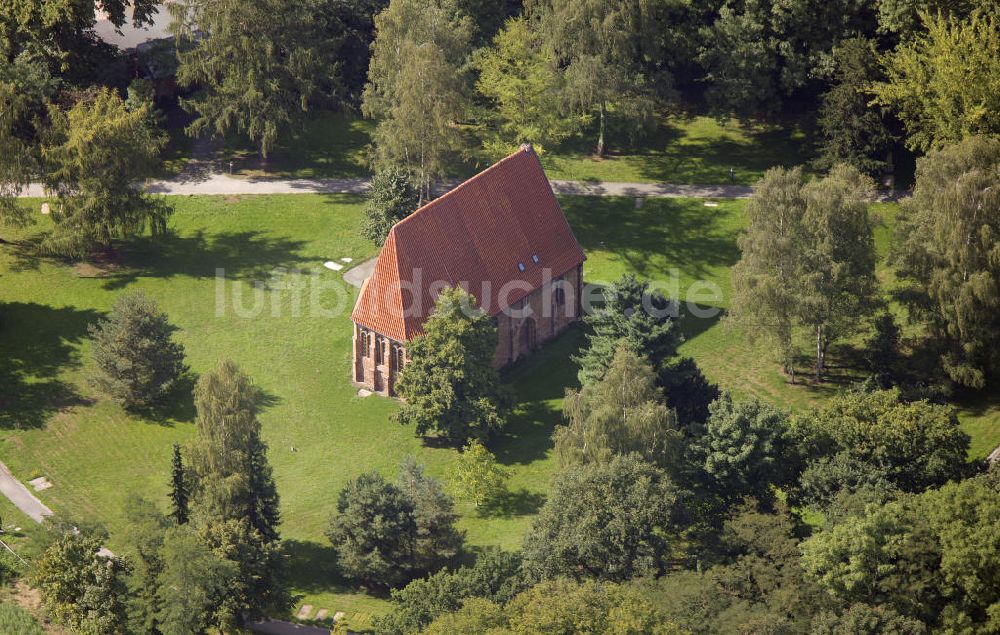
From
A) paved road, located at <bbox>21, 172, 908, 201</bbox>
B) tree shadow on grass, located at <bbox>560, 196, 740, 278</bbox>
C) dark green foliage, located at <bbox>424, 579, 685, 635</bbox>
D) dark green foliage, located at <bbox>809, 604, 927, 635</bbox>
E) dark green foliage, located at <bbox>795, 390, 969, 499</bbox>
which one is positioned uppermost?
paved road, located at <bbox>21, 172, 908, 201</bbox>

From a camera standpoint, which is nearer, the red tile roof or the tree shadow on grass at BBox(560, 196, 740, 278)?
the red tile roof

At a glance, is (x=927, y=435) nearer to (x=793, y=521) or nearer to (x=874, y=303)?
(x=793, y=521)

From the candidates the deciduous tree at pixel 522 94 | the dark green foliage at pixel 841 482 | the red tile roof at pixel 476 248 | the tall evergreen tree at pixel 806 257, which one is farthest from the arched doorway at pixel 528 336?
the dark green foliage at pixel 841 482

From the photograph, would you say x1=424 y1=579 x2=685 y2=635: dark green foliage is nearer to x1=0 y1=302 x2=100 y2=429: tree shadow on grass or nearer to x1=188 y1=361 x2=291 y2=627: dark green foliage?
x1=188 y1=361 x2=291 y2=627: dark green foliage

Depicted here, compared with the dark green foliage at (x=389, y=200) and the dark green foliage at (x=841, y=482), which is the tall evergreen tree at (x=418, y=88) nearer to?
the dark green foliage at (x=389, y=200)

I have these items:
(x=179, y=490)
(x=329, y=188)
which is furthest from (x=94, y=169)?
(x=179, y=490)

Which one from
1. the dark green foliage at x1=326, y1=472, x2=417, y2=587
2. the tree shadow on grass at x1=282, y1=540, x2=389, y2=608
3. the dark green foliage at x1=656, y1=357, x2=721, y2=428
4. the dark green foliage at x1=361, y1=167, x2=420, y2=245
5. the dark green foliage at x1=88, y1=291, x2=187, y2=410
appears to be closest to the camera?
the dark green foliage at x1=326, y1=472, x2=417, y2=587

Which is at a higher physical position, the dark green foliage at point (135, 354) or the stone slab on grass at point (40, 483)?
the dark green foliage at point (135, 354)

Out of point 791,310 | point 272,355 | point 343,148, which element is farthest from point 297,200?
point 791,310

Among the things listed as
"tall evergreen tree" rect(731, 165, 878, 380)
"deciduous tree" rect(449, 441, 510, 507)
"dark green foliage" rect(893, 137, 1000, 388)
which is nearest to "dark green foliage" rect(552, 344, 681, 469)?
"deciduous tree" rect(449, 441, 510, 507)
